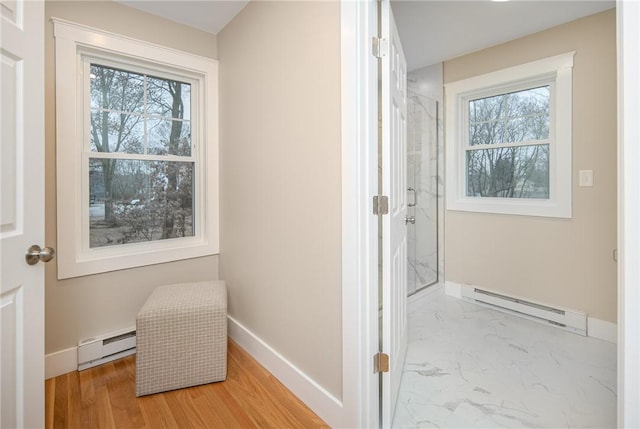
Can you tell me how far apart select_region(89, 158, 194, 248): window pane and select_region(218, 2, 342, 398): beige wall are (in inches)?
16.2

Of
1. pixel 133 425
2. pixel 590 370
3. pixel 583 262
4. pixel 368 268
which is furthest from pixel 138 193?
pixel 583 262

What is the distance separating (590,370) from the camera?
1952 millimetres

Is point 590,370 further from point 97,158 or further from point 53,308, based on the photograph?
point 97,158

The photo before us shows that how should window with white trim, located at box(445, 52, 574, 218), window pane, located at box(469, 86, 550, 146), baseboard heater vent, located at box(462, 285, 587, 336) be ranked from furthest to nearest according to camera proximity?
window pane, located at box(469, 86, 550, 146) < window with white trim, located at box(445, 52, 574, 218) < baseboard heater vent, located at box(462, 285, 587, 336)

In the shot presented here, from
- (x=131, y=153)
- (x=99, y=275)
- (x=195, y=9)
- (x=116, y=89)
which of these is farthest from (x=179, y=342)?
(x=195, y=9)

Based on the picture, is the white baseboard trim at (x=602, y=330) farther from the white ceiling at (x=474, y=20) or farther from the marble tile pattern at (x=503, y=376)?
the white ceiling at (x=474, y=20)

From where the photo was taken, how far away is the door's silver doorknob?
1.07 metres

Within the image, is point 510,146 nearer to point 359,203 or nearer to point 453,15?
point 453,15

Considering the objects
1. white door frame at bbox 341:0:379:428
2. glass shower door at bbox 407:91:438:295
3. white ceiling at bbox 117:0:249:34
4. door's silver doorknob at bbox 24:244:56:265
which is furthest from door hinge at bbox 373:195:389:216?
glass shower door at bbox 407:91:438:295

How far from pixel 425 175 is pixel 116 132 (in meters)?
2.88

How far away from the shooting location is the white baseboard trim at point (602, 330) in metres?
2.30

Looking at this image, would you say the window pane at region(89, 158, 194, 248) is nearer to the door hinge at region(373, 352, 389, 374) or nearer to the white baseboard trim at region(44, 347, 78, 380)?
the white baseboard trim at region(44, 347, 78, 380)

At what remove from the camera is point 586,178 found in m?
2.43

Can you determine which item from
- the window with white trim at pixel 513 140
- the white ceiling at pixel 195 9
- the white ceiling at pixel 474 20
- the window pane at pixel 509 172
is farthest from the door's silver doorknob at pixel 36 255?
the window pane at pixel 509 172
